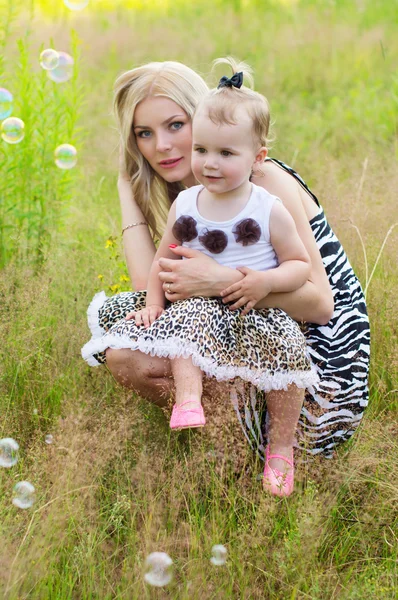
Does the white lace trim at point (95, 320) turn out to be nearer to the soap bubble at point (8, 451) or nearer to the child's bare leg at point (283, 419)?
the soap bubble at point (8, 451)

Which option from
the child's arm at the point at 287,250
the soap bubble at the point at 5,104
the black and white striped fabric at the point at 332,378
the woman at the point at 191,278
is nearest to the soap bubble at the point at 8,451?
the woman at the point at 191,278

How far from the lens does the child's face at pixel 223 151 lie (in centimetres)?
231

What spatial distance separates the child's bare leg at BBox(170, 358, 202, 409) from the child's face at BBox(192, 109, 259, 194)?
580mm

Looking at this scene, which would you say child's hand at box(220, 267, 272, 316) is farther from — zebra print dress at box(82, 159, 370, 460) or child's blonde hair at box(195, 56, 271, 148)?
child's blonde hair at box(195, 56, 271, 148)

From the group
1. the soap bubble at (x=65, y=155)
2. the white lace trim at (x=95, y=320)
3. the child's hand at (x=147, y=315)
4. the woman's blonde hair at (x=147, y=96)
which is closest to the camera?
the child's hand at (x=147, y=315)

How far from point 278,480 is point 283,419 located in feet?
0.65

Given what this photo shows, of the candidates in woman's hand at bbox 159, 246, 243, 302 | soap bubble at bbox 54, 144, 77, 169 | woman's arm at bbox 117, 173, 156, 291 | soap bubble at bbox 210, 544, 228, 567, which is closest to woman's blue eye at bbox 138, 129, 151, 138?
woman's arm at bbox 117, 173, 156, 291

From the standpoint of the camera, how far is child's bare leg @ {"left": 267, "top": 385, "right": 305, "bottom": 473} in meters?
2.33

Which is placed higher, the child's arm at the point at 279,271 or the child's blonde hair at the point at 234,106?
the child's blonde hair at the point at 234,106

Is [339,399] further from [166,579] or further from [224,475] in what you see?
[166,579]

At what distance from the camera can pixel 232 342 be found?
7.58 feet

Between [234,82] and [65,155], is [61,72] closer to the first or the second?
[65,155]

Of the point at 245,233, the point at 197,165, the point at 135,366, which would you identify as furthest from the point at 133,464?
the point at 197,165

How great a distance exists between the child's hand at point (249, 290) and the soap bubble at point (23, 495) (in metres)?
0.82
